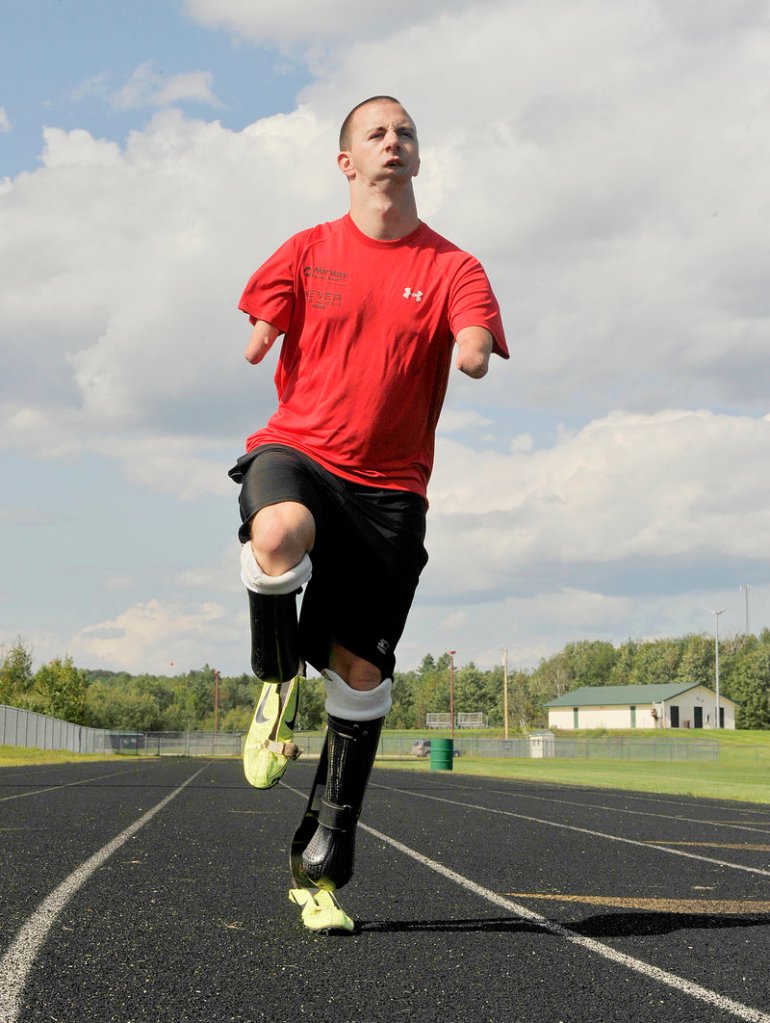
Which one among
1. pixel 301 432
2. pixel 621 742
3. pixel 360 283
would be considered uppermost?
pixel 360 283

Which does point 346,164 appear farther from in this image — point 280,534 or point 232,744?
point 232,744

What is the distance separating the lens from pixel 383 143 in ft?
14.0

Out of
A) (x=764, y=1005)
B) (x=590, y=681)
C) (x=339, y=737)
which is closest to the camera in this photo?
(x=764, y=1005)

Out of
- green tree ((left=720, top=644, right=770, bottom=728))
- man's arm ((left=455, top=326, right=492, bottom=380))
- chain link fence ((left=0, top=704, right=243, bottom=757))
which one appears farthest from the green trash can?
green tree ((left=720, top=644, right=770, bottom=728))

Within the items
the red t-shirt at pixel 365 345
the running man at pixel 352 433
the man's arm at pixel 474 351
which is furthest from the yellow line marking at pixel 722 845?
the man's arm at pixel 474 351

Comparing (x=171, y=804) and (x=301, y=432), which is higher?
(x=301, y=432)

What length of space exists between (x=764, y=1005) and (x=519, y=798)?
14615 millimetres

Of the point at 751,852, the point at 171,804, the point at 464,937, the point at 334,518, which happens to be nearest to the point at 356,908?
the point at 464,937

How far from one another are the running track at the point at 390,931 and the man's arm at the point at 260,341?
2168 mm

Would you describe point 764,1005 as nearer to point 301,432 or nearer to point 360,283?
point 301,432

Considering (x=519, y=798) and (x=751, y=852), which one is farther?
(x=519, y=798)

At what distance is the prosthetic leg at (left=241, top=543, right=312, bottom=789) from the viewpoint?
381 cm

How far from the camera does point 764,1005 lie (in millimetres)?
3240

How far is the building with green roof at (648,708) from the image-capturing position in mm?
104750
